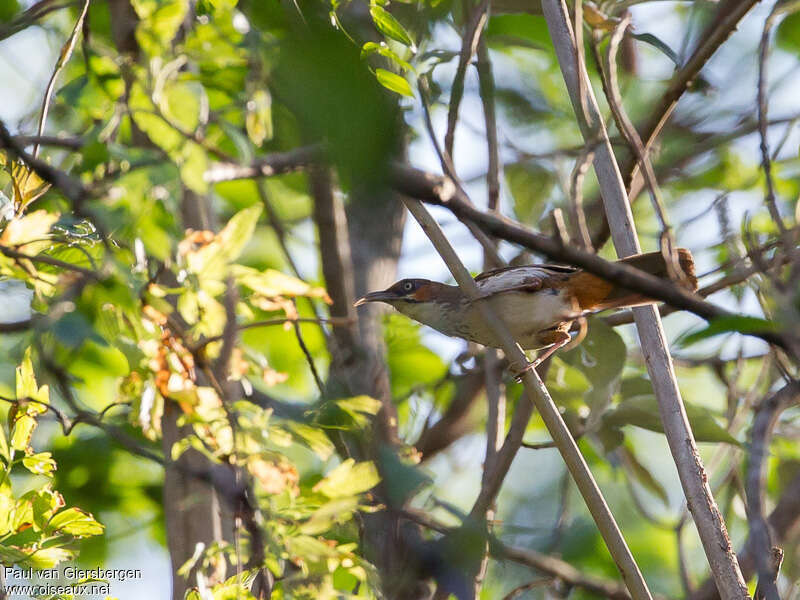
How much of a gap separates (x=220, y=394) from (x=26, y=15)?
68.8 inches

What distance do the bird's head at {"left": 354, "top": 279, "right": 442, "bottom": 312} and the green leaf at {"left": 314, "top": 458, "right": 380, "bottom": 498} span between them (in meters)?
1.69

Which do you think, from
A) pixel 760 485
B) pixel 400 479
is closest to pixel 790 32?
pixel 760 485

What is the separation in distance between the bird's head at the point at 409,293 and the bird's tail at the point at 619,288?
70cm

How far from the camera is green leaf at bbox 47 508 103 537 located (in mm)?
2526

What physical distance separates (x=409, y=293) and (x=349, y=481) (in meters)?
1.82

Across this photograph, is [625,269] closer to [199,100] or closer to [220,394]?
[220,394]

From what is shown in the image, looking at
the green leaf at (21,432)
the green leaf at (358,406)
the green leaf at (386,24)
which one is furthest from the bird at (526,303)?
the green leaf at (21,432)

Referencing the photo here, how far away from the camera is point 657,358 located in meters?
2.77

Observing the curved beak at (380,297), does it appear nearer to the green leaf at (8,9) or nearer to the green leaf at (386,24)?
the green leaf at (386,24)

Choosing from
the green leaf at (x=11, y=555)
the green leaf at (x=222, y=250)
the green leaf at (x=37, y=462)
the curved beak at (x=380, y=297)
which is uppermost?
the curved beak at (x=380, y=297)

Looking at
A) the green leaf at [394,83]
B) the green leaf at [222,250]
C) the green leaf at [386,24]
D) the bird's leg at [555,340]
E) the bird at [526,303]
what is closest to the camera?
the green leaf at [394,83]

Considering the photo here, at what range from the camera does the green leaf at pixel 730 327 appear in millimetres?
1425

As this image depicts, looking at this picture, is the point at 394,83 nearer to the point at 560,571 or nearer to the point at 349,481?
the point at 349,481

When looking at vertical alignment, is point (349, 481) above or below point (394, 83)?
below
